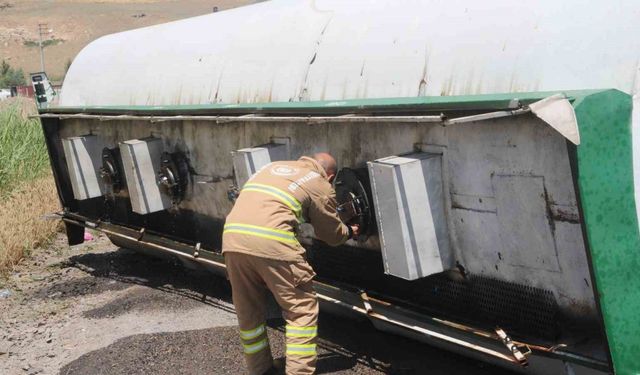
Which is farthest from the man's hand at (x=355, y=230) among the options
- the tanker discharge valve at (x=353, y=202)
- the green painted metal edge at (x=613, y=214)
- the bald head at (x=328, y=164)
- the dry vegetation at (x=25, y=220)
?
the dry vegetation at (x=25, y=220)

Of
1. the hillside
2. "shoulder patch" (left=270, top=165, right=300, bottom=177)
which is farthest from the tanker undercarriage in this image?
the hillside

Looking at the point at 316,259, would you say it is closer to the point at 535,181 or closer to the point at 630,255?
the point at 535,181

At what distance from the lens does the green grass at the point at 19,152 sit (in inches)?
364

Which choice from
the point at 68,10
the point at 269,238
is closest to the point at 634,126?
the point at 269,238

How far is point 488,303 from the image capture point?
343 centimetres

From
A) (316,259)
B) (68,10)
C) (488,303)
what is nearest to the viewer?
(488,303)

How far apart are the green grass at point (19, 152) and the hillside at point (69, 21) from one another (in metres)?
60.6

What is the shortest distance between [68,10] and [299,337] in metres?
90.7

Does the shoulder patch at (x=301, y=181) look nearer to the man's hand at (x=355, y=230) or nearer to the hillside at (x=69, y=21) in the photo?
the man's hand at (x=355, y=230)

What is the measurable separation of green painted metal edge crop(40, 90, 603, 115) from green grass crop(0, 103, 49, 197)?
14.2ft

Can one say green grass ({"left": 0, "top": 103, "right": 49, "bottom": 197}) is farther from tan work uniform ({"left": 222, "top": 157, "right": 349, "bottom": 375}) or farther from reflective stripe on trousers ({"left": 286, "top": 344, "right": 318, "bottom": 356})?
reflective stripe on trousers ({"left": 286, "top": 344, "right": 318, "bottom": 356})

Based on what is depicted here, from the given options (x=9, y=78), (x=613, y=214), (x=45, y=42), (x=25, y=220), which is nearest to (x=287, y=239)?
(x=613, y=214)

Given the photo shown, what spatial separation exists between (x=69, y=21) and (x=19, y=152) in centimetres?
7894

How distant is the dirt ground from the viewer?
13.7 feet
